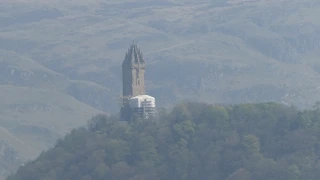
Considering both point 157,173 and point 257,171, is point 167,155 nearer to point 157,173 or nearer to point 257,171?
point 157,173

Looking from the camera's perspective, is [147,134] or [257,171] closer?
[257,171]

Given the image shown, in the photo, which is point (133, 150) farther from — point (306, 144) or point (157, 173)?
point (306, 144)

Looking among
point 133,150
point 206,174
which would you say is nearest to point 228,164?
point 206,174

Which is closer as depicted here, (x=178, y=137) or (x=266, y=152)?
(x=266, y=152)

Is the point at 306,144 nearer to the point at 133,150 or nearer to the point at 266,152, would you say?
the point at 266,152

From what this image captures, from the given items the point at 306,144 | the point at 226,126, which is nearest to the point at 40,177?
the point at 226,126
